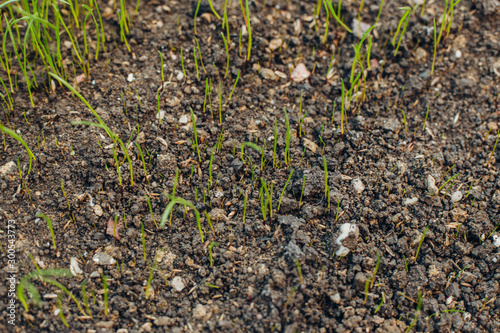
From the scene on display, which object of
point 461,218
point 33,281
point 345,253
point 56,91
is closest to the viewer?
point 33,281

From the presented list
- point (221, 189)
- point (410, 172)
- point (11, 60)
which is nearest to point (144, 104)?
point (221, 189)

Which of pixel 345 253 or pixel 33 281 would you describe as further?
pixel 345 253

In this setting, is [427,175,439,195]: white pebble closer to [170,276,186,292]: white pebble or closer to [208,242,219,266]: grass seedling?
[208,242,219,266]: grass seedling

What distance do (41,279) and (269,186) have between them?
3.97 ft

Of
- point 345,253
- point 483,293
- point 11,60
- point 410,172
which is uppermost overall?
point 11,60

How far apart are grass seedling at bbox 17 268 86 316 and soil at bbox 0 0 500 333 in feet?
0.10

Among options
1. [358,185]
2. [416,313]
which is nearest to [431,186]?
[358,185]

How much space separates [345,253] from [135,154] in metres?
1.27

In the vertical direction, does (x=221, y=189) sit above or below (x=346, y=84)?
below

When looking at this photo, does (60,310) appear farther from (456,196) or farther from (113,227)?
(456,196)

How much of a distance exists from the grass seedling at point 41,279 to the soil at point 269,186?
0.10ft

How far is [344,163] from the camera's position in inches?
90.4

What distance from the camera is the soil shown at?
1.88 meters

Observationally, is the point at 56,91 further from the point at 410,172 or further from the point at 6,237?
the point at 410,172
